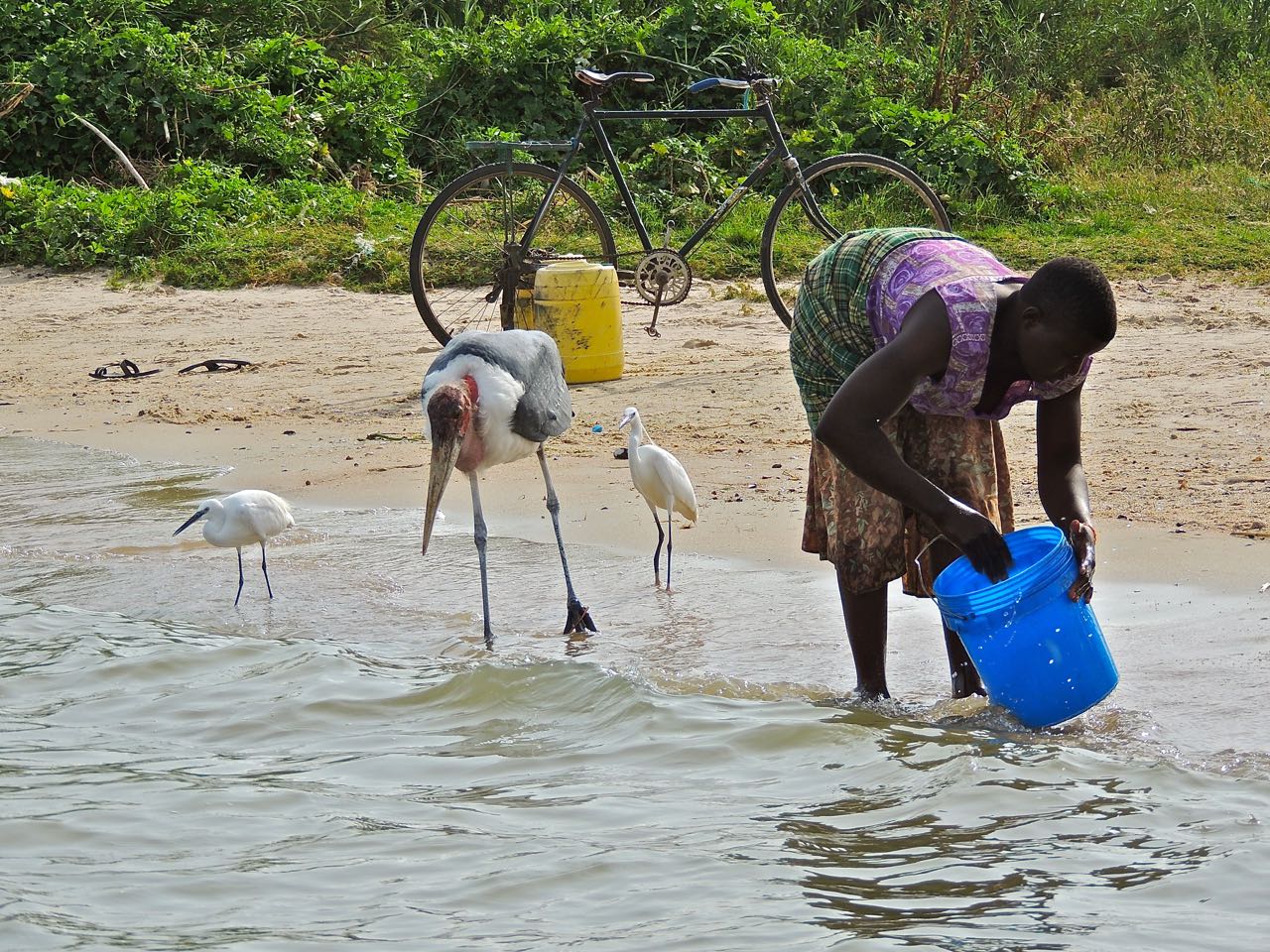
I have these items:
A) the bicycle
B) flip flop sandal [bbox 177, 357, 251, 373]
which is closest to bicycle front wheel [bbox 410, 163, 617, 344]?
the bicycle

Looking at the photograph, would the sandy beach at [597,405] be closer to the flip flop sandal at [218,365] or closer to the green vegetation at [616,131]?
the flip flop sandal at [218,365]

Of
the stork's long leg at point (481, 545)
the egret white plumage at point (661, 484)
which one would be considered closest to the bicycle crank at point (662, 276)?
the egret white plumage at point (661, 484)

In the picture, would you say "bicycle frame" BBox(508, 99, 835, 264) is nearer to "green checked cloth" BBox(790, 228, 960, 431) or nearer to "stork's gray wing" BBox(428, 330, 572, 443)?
"stork's gray wing" BBox(428, 330, 572, 443)

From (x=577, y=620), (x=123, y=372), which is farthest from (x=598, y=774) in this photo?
(x=123, y=372)

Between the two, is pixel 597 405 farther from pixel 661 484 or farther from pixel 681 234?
pixel 681 234

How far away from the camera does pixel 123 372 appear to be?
338 inches

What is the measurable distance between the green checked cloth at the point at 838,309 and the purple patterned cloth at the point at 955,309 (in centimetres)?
3

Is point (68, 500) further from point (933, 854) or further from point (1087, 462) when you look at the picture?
point (933, 854)

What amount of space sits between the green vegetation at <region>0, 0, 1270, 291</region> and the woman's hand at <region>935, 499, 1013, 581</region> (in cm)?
658

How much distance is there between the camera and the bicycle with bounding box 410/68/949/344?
816 cm

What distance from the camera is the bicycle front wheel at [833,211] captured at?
8.38 metres

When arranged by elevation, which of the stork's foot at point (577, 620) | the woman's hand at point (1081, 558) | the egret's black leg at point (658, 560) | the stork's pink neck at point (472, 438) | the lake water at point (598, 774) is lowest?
the lake water at point (598, 774)

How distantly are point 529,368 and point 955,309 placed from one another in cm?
210

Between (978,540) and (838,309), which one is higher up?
(838,309)
